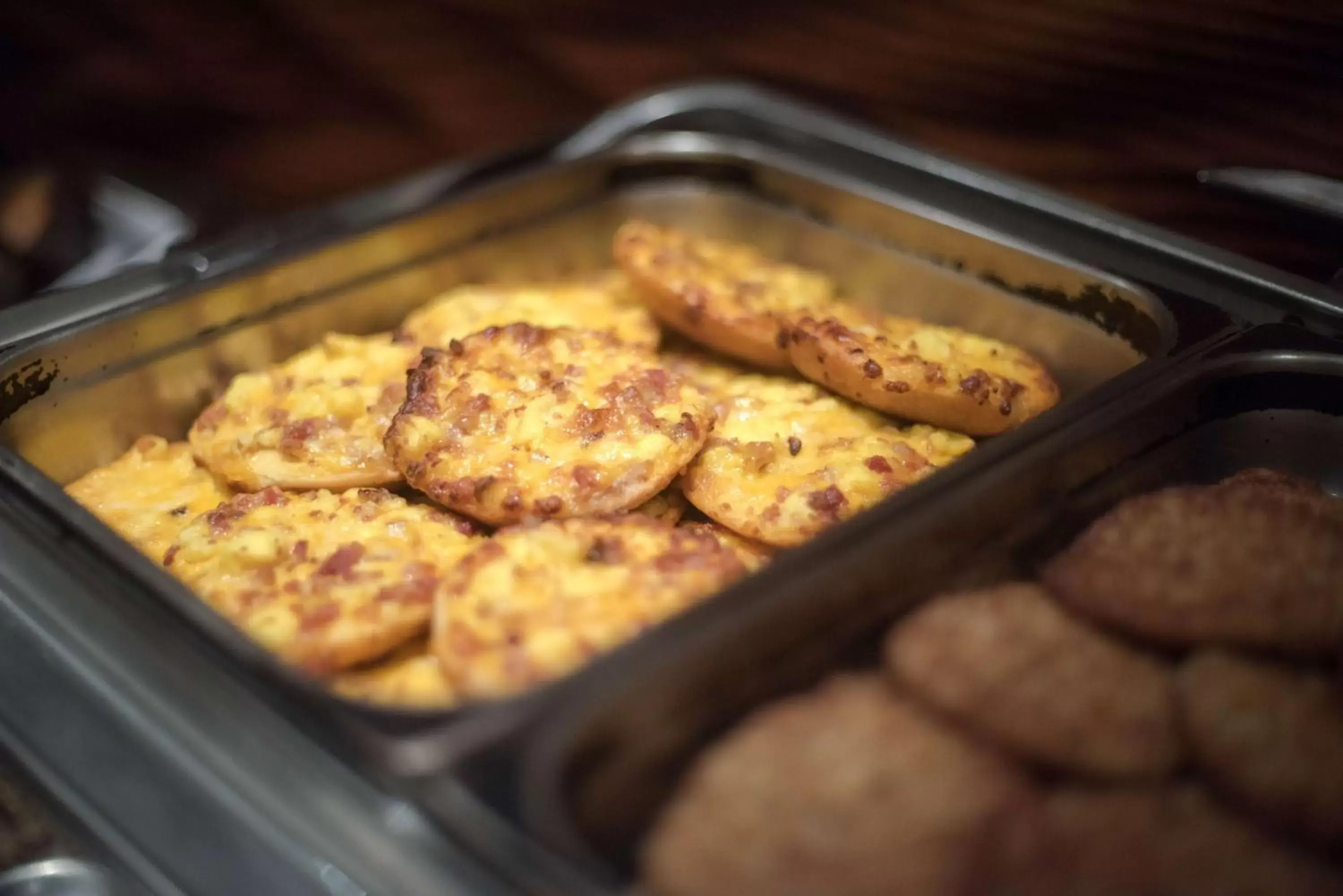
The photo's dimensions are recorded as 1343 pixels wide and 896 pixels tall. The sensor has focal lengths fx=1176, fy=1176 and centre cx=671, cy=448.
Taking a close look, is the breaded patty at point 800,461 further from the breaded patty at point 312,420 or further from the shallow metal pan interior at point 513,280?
the breaded patty at point 312,420

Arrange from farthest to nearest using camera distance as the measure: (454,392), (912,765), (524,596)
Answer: (454,392) < (524,596) < (912,765)

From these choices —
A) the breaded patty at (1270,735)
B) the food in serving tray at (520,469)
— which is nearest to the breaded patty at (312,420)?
the food in serving tray at (520,469)

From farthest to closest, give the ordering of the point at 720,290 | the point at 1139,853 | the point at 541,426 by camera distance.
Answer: the point at 720,290 < the point at 541,426 < the point at 1139,853

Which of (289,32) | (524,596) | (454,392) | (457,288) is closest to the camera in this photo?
(524,596)

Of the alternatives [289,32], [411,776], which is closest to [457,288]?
[411,776]

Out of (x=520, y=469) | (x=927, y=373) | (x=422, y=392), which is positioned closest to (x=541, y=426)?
(x=520, y=469)

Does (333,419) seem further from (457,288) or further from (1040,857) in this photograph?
(1040,857)

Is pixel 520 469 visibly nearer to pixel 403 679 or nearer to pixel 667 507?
pixel 667 507
